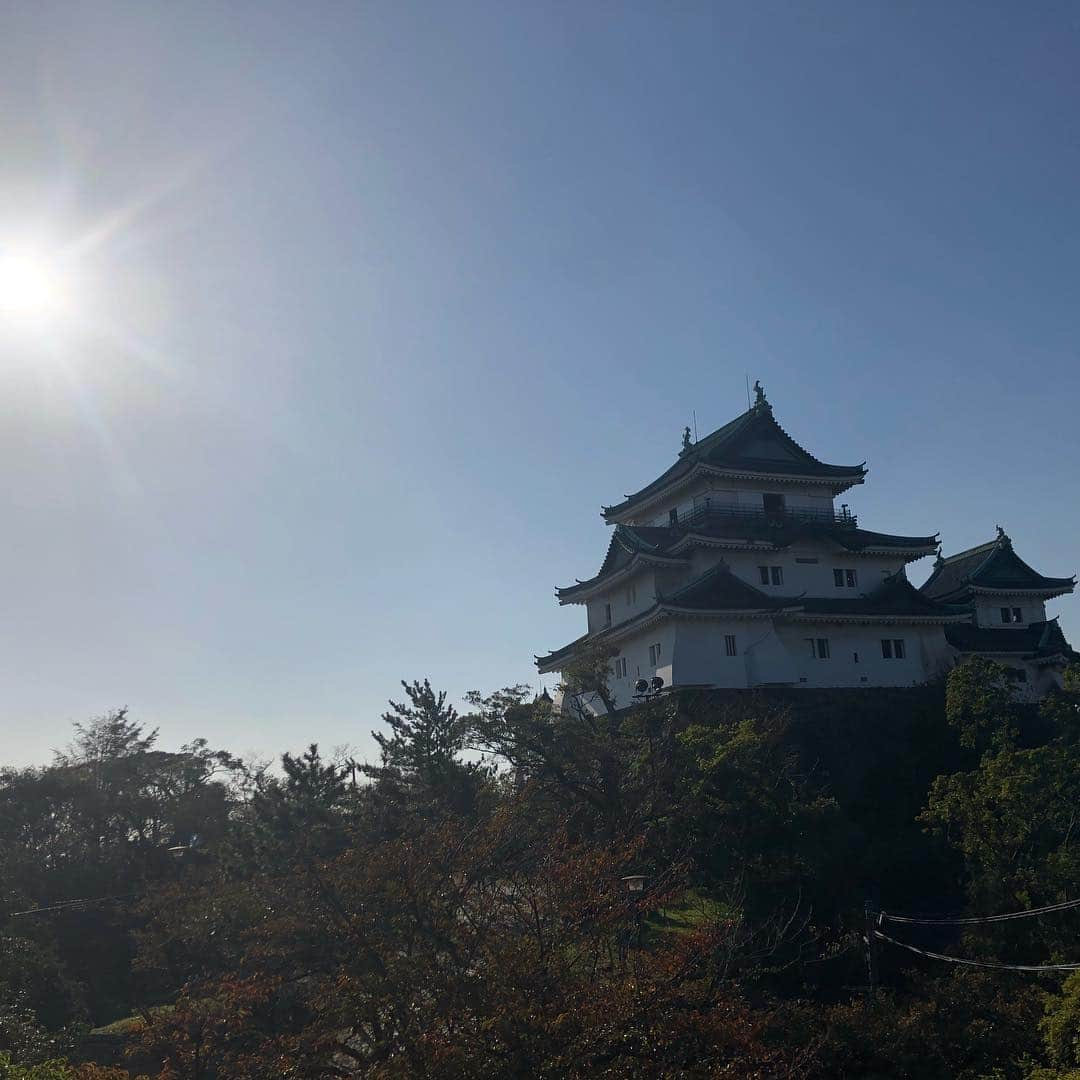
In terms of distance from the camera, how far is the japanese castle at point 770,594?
116 feet

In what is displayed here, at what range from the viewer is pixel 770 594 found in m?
38.3

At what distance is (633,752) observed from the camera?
95.2 ft

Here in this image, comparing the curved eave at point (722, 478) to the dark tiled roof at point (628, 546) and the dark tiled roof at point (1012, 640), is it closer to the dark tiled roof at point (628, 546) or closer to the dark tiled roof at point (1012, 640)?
the dark tiled roof at point (628, 546)

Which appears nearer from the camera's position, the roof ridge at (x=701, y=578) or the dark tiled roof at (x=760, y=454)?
the roof ridge at (x=701, y=578)


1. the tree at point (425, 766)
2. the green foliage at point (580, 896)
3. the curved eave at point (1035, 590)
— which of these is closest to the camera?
the green foliage at point (580, 896)

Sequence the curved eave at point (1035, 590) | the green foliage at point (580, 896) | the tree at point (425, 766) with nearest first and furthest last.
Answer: the green foliage at point (580, 896) → the tree at point (425, 766) → the curved eave at point (1035, 590)

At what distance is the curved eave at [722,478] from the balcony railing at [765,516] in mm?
1046

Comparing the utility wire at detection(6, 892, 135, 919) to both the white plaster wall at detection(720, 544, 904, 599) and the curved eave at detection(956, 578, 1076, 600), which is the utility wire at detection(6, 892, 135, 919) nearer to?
the white plaster wall at detection(720, 544, 904, 599)

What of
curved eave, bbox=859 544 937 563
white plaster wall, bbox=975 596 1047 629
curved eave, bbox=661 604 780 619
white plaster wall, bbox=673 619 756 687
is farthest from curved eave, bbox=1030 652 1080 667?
white plaster wall, bbox=673 619 756 687

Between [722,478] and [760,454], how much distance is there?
279 cm

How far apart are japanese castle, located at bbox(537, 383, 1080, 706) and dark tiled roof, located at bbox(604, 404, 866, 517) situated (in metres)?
0.06

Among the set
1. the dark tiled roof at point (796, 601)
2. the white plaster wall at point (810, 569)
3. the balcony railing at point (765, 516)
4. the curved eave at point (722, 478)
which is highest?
the curved eave at point (722, 478)

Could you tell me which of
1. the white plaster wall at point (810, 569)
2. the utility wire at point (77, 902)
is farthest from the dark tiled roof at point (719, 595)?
the utility wire at point (77, 902)

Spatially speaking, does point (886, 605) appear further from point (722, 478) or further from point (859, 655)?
point (722, 478)
